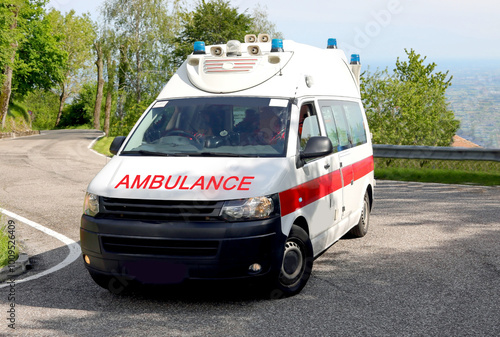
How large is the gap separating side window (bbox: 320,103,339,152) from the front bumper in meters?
2.09

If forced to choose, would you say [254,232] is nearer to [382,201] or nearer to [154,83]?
[382,201]

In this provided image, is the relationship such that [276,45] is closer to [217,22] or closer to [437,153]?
[437,153]

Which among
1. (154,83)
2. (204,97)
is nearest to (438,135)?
(154,83)

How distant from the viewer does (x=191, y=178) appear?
5.48 m

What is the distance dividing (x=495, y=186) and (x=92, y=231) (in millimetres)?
11367

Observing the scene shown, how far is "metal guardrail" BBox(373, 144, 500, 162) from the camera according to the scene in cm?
1491

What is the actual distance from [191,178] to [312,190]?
4.73 feet

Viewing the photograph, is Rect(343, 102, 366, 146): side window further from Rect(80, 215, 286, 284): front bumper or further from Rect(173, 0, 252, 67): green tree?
Rect(173, 0, 252, 67): green tree

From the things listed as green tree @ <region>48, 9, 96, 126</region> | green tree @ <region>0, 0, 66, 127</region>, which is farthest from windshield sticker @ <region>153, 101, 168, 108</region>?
green tree @ <region>48, 9, 96, 126</region>

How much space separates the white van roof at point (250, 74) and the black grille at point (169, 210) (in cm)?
179

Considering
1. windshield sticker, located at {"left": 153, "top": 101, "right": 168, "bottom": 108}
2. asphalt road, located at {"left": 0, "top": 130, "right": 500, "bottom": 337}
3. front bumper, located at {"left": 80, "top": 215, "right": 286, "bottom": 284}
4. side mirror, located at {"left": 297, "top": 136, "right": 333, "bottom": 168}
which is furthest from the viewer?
windshield sticker, located at {"left": 153, "top": 101, "right": 168, "bottom": 108}

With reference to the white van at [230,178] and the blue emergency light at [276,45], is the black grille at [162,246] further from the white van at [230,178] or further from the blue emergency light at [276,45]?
the blue emergency light at [276,45]

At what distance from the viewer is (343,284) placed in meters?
6.36

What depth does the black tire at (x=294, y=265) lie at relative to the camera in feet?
19.1
